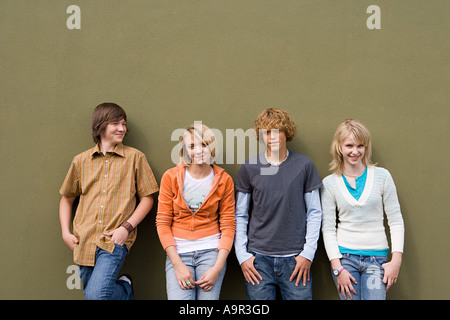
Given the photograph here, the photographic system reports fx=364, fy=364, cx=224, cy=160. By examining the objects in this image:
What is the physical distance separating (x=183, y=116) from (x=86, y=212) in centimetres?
82

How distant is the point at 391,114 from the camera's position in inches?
90.9

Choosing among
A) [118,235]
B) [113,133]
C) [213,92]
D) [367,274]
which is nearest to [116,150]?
[113,133]

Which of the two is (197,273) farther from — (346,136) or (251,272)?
(346,136)

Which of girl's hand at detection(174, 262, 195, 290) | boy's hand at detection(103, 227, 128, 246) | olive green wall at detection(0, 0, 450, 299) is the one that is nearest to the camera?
girl's hand at detection(174, 262, 195, 290)

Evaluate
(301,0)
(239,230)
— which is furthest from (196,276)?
(301,0)

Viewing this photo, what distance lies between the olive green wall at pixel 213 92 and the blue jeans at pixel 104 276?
0.28 meters

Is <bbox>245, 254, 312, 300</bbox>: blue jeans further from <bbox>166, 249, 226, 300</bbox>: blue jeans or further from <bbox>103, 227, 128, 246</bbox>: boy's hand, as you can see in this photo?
<bbox>103, 227, 128, 246</bbox>: boy's hand

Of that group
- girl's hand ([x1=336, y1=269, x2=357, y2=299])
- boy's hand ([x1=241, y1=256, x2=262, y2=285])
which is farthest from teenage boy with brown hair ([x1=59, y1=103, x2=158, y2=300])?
girl's hand ([x1=336, y1=269, x2=357, y2=299])

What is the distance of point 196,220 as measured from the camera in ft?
6.62

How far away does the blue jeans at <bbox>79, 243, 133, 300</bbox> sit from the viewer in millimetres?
1951

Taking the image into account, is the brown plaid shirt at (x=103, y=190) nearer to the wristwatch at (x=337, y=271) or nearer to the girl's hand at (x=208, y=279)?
the girl's hand at (x=208, y=279)

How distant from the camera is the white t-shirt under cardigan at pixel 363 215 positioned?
2.04 meters

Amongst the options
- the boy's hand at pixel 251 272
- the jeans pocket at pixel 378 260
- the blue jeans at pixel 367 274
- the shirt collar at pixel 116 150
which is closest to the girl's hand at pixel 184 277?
the boy's hand at pixel 251 272

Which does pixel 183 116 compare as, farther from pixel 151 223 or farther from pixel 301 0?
pixel 301 0
